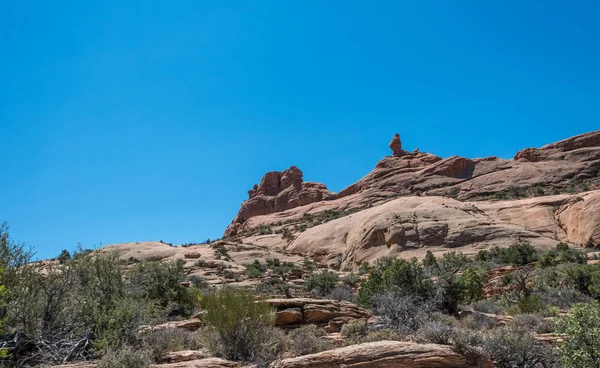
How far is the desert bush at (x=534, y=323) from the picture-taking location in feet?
31.9

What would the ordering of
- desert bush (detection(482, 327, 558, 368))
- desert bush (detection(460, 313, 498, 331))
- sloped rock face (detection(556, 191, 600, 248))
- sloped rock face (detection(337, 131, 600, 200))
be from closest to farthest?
desert bush (detection(482, 327, 558, 368)), desert bush (detection(460, 313, 498, 331)), sloped rock face (detection(556, 191, 600, 248)), sloped rock face (detection(337, 131, 600, 200))

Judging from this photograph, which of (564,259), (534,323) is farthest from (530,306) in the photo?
(564,259)

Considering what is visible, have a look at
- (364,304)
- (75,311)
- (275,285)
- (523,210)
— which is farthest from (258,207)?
(75,311)

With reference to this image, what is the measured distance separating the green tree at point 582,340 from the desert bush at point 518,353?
3.71 feet

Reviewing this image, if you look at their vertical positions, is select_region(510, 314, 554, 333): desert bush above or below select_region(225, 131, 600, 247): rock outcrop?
below

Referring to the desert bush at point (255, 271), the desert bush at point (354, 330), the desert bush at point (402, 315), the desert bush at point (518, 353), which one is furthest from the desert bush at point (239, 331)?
the desert bush at point (255, 271)

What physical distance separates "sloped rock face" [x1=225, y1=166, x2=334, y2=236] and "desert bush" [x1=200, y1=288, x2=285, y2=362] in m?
70.5

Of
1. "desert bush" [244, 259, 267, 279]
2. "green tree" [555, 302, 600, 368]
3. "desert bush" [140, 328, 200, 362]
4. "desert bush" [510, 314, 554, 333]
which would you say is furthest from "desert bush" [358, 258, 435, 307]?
"desert bush" [244, 259, 267, 279]

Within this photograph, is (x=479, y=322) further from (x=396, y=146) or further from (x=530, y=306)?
(x=396, y=146)

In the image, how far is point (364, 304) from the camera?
15727 millimetres

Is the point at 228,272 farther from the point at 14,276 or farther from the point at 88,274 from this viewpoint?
the point at 14,276

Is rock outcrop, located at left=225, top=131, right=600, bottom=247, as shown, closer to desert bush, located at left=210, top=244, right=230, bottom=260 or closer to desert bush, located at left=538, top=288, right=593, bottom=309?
desert bush, located at left=210, top=244, right=230, bottom=260

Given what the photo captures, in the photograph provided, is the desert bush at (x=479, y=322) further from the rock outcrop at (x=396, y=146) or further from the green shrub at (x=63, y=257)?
the rock outcrop at (x=396, y=146)

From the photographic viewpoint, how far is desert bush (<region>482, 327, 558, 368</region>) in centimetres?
694
